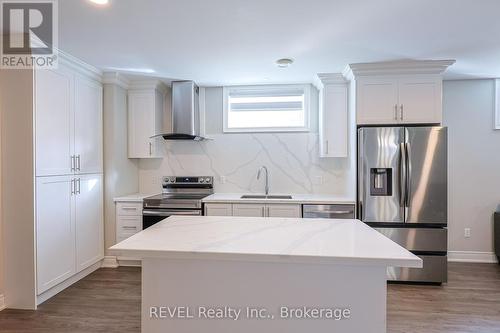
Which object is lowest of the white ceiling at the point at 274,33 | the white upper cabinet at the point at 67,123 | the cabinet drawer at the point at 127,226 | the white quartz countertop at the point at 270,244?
the cabinet drawer at the point at 127,226

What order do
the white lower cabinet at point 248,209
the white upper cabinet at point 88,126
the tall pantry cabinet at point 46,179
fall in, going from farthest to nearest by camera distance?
the white lower cabinet at point 248,209
the white upper cabinet at point 88,126
the tall pantry cabinet at point 46,179

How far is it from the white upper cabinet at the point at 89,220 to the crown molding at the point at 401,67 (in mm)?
3285

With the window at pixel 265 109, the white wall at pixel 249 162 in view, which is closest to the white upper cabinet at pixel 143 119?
the white wall at pixel 249 162

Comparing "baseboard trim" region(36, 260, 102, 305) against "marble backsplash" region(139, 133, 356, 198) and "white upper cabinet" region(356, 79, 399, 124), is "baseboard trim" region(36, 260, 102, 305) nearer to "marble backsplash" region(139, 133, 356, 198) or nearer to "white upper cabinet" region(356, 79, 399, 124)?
"marble backsplash" region(139, 133, 356, 198)

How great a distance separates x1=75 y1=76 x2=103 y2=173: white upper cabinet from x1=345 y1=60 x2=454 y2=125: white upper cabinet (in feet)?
9.99

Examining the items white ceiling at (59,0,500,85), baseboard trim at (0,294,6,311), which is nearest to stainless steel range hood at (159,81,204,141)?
white ceiling at (59,0,500,85)

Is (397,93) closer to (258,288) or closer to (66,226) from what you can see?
(258,288)

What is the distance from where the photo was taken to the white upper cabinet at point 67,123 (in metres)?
2.67

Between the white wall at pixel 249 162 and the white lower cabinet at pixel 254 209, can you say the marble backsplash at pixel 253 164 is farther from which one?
the white lower cabinet at pixel 254 209

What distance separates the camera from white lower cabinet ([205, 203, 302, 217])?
11.3ft

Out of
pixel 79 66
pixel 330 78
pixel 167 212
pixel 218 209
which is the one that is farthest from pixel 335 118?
pixel 79 66

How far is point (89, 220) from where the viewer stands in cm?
338

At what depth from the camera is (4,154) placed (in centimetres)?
257

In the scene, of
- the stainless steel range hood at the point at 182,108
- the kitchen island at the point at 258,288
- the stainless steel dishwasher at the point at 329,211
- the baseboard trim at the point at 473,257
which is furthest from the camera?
the stainless steel range hood at the point at 182,108
